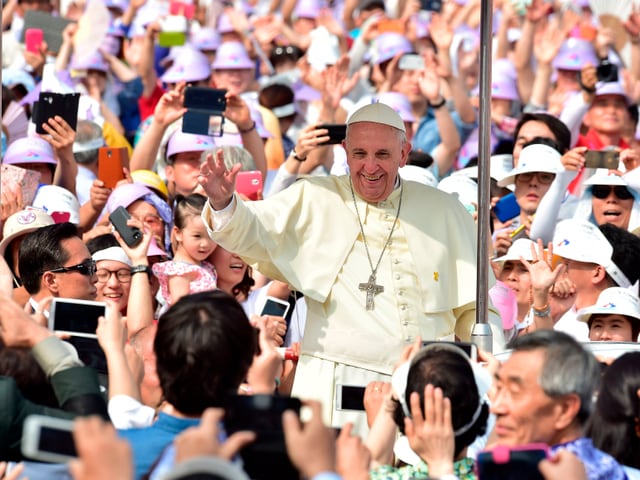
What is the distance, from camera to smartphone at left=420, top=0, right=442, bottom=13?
1427 centimetres

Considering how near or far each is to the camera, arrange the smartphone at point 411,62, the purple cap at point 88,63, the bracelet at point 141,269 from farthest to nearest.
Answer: the purple cap at point 88,63, the smartphone at point 411,62, the bracelet at point 141,269

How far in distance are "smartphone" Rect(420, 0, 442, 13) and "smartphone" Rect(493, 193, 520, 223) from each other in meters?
6.11

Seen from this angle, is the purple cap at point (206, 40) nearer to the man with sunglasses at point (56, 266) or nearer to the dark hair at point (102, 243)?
the dark hair at point (102, 243)

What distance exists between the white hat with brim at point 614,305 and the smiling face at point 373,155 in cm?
134

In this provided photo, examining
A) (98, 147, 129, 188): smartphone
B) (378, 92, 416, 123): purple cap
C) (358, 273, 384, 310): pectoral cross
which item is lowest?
(358, 273, 384, 310): pectoral cross

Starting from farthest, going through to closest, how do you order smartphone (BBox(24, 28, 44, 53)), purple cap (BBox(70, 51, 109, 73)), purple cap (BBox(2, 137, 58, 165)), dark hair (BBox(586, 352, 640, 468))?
purple cap (BBox(70, 51, 109, 73))
smartphone (BBox(24, 28, 44, 53))
purple cap (BBox(2, 137, 58, 165))
dark hair (BBox(586, 352, 640, 468))

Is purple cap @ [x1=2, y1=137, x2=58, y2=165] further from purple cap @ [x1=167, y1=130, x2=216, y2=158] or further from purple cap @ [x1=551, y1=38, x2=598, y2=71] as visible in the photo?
purple cap @ [x1=551, y1=38, x2=598, y2=71]

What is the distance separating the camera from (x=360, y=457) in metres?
3.86

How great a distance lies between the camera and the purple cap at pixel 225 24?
13.3 meters

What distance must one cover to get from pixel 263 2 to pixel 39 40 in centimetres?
576

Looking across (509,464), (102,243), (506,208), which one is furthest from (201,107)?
(509,464)

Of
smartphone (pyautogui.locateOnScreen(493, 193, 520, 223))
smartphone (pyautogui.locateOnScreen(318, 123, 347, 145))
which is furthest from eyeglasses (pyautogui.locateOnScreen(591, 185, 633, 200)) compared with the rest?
smartphone (pyautogui.locateOnScreen(318, 123, 347, 145))

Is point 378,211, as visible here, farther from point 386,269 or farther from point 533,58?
point 533,58

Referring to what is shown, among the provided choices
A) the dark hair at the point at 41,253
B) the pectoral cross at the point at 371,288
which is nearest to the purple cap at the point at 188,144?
the dark hair at the point at 41,253
